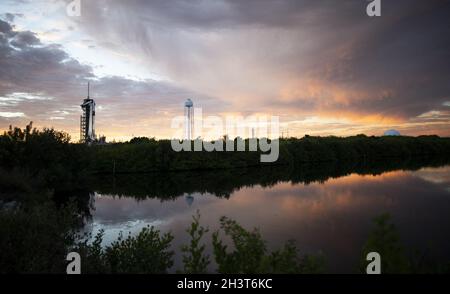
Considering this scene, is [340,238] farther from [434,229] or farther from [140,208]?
[140,208]

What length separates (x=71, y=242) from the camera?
30.4 feet

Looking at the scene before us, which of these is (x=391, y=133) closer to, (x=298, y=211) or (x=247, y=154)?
(x=247, y=154)

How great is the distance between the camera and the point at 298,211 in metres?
22.5

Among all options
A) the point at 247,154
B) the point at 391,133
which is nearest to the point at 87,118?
the point at 247,154

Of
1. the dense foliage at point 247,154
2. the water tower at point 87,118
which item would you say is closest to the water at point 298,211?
the dense foliage at point 247,154

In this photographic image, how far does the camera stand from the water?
14820 millimetres

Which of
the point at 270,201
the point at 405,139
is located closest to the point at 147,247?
the point at 270,201

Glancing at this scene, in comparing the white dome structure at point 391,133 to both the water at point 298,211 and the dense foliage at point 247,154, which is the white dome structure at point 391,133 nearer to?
the dense foliage at point 247,154

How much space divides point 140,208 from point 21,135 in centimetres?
1469

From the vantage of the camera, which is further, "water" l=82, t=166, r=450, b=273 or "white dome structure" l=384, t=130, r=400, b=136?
"white dome structure" l=384, t=130, r=400, b=136

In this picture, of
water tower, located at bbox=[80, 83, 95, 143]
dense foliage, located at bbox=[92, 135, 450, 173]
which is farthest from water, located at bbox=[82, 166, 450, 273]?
water tower, located at bbox=[80, 83, 95, 143]

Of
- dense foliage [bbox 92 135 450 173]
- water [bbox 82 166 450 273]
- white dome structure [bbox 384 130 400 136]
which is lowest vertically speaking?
water [bbox 82 166 450 273]

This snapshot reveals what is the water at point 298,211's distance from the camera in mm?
14820

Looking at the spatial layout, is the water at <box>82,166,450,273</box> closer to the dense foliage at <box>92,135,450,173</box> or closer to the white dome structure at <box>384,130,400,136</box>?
the dense foliage at <box>92,135,450,173</box>
